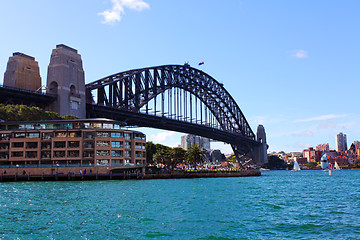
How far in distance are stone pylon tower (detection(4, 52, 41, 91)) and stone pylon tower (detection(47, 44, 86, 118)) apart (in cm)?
457

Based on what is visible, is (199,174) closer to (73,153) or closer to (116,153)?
(116,153)

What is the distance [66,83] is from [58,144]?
1700 cm

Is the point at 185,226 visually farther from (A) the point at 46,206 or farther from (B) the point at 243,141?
(B) the point at 243,141

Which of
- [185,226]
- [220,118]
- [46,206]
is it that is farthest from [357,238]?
[220,118]

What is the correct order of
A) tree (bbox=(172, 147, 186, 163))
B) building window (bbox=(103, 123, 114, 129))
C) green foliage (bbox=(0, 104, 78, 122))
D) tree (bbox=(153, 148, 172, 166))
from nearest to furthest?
green foliage (bbox=(0, 104, 78, 122)) → building window (bbox=(103, 123, 114, 129)) → tree (bbox=(153, 148, 172, 166)) → tree (bbox=(172, 147, 186, 163))

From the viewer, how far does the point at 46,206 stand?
3347 centimetres

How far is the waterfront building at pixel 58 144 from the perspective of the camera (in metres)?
80.1

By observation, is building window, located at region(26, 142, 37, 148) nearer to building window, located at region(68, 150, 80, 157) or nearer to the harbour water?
building window, located at region(68, 150, 80, 157)

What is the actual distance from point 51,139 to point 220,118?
94684 millimetres

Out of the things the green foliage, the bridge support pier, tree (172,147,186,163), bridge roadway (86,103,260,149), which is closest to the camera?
the green foliage

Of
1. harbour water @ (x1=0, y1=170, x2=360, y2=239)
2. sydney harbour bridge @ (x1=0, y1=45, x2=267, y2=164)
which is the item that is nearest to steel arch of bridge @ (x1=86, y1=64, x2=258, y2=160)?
sydney harbour bridge @ (x1=0, y1=45, x2=267, y2=164)

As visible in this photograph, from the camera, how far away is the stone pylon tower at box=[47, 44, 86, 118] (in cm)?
9006

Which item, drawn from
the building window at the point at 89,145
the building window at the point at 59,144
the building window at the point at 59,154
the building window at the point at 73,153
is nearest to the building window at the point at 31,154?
the building window at the point at 59,154

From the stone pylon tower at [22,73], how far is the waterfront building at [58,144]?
43.7 feet
